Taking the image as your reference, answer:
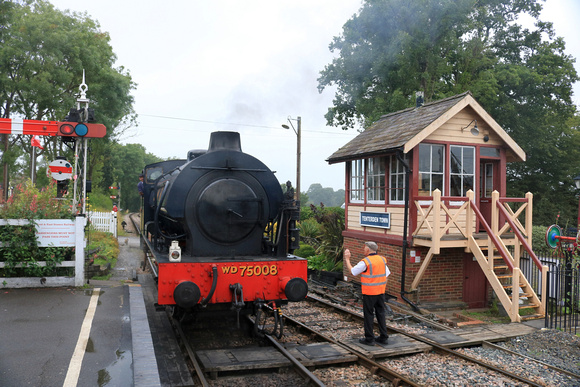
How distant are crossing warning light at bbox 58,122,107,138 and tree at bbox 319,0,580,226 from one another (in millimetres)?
14650

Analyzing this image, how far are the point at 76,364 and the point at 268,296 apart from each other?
250 cm

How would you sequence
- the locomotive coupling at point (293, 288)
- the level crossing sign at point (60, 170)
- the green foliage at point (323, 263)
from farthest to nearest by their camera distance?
the green foliage at point (323, 263)
the level crossing sign at point (60, 170)
the locomotive coupling at point (293, 288)

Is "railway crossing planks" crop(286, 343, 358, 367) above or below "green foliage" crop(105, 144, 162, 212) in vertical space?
below

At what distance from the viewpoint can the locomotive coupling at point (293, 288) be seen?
6223 millimetres

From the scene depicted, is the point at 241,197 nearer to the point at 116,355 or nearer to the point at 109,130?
the point at 116,355

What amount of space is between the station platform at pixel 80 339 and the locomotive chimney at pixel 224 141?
2672 mm

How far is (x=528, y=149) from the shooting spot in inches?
948

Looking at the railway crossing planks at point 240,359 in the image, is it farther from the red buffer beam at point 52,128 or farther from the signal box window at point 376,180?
the signal box window at point 376,180

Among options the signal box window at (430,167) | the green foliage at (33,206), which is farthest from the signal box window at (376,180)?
the green foliage at (33,206)

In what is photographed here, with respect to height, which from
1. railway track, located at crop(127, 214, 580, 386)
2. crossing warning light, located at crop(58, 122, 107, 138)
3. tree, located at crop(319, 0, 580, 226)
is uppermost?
tree, located at crop(319, 0, 580, 226)

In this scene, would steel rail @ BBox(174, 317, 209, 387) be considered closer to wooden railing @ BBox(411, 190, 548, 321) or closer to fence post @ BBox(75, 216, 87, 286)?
fence post @ BBox(75, 216, 87, 286)

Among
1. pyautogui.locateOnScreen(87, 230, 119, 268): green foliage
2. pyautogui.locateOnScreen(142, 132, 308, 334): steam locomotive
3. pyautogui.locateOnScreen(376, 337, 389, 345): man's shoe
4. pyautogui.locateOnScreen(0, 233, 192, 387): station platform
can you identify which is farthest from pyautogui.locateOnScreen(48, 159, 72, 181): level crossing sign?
pyautogui.locateOnScreen(376, 337, 389, 345): man's shoe

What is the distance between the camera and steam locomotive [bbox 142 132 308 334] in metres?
5.94

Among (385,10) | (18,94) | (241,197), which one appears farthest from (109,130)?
(241,197)
